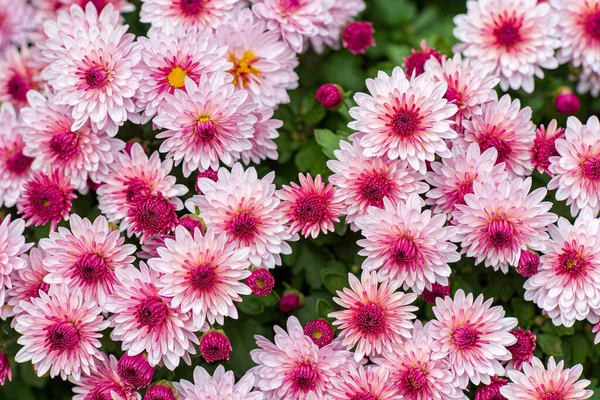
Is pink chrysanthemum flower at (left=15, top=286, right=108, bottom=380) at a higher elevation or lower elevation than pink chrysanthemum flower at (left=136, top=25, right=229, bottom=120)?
lower

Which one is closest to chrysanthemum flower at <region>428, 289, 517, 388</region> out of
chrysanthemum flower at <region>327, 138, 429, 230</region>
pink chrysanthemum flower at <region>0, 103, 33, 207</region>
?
chrysanthemum flower at <region>327, 138, 429, 230</region>

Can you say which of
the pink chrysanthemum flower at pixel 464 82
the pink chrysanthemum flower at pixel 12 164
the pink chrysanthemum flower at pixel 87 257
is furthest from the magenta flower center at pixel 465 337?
the pink chrysanthemum flower at pixel 12 164

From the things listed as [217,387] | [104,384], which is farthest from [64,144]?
[217,387]

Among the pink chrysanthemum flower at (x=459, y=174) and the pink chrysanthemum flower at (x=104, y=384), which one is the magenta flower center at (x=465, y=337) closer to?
the pink chrysanthemum flower at (x=459, y=174)

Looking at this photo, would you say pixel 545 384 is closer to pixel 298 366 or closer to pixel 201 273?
pixel 298 366

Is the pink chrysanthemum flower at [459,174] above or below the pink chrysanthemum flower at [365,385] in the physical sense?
above

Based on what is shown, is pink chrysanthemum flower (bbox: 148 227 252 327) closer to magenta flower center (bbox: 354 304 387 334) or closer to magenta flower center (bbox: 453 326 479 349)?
magenta flower center (bbox: 354 304 387 334)
